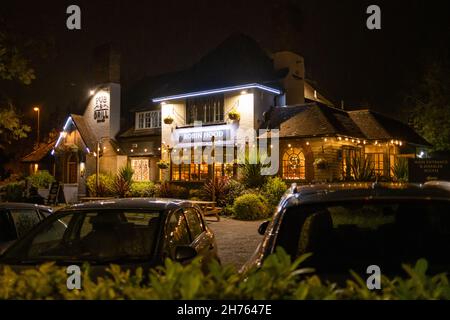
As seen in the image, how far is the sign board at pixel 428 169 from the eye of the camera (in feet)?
48.9

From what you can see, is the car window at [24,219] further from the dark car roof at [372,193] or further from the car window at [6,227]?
the dark car roof at [372,193]

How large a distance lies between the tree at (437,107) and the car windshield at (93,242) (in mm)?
35963

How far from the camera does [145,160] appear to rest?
32688mm

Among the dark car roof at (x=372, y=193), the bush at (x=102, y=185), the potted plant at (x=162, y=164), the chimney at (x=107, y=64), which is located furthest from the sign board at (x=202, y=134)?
the dark car roof at (x=372, y=193)

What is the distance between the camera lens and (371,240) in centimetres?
453

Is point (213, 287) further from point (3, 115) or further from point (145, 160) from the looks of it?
point (145, 160)

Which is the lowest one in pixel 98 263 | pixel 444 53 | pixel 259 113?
pixel 98 263

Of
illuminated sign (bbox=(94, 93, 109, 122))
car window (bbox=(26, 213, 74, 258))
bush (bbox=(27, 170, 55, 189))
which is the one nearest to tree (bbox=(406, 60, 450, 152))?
illuminated sign (bbox=(94, 93, 109, 122))

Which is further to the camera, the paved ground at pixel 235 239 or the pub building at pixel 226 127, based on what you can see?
the pub building at pixel 226 127

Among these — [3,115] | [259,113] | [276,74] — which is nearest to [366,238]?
[3,115]

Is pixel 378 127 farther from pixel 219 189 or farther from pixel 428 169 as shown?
pixel 428 169

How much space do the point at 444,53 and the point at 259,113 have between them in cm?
1792

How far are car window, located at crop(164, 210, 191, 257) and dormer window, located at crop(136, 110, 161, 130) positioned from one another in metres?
26.1

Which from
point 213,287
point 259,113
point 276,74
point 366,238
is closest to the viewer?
point 213,287
